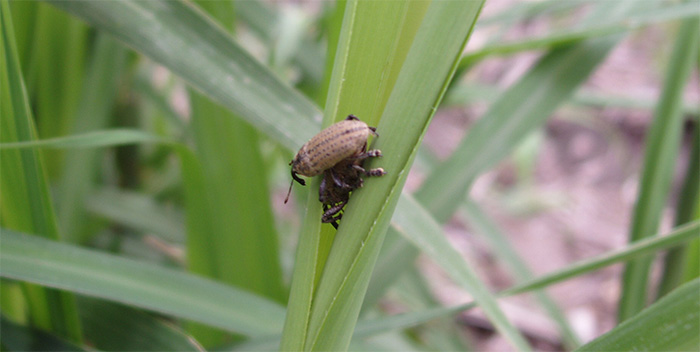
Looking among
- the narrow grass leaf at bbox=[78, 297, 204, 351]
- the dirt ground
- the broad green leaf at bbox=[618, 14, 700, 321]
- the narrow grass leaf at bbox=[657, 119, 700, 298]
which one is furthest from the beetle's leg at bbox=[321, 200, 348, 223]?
the dirt ground

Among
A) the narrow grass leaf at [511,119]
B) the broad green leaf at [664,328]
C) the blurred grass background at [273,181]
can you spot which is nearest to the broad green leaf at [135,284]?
the blurred grass background at [273,181]

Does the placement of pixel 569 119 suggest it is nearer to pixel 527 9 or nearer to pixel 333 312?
pixel 527 9

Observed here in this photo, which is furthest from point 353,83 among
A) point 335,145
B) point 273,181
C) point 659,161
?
point 273,181

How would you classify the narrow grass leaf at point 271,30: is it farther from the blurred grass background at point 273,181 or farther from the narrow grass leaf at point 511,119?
the narrow grass leaf at point 511,119

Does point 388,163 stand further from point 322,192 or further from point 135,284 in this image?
point 135,284

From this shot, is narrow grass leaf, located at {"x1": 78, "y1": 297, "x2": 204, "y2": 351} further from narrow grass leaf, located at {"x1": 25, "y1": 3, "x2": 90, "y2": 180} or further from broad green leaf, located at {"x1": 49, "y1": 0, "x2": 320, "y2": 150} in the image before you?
narrow grass leaf, located at {"x1": 25, "y1": 3, "x2": 90, "y2": 180}

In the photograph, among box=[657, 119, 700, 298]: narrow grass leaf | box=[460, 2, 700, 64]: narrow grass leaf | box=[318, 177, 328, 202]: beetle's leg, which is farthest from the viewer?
box=[657, 119, 700, 298]: narrow grass leaf

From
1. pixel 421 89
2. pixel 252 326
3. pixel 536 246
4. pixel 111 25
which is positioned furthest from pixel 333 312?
pixel 536 246
